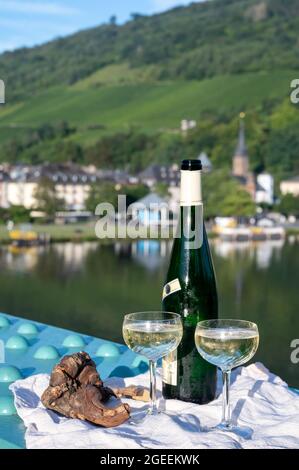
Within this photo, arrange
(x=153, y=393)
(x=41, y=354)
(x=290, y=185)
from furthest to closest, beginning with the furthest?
(x=290, y=185), (x=41, y=354), (x=153, y=393)

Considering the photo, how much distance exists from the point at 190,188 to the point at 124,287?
13647mm

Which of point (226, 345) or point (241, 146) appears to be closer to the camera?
point (226, 345)

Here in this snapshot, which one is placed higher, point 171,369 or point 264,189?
point 264,189

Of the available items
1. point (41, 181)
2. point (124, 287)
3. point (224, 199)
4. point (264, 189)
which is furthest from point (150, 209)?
point (124, 287)

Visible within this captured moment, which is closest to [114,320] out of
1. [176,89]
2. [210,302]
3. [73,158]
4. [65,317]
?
[65,317]

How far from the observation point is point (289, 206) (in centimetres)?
3853

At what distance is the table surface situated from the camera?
1.62 metres

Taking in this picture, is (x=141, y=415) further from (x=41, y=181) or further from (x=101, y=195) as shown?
(x=41, y=181)

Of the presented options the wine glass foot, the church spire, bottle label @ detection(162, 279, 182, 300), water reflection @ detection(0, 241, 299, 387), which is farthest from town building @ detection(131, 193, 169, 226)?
the wine glass foot

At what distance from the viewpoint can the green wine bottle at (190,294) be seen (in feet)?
4.98

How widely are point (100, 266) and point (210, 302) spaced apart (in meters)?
17.4
